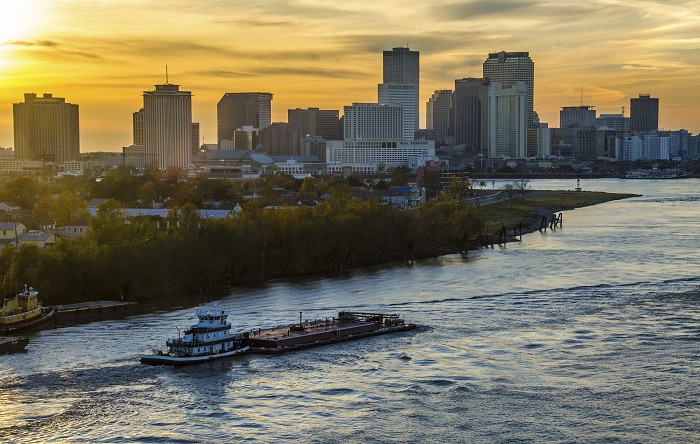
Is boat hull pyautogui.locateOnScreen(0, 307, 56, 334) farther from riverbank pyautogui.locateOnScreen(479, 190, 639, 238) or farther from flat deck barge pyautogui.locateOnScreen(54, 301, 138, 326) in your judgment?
riverbank pyautogui.locateOnScreen(479, 190, 639, 238)

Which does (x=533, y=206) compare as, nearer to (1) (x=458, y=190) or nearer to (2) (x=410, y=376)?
(1) (x=458, y=190)

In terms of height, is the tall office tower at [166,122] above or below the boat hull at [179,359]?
above

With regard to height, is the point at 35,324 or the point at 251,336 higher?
the point at 35,324

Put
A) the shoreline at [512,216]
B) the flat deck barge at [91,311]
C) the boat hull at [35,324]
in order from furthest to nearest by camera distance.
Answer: the shoreline at [512,216] → the flat deck barge at [91,311] → the boat hull at [35,324]

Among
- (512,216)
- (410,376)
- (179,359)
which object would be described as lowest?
(410,376)

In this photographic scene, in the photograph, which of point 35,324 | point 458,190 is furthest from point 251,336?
point 458,190

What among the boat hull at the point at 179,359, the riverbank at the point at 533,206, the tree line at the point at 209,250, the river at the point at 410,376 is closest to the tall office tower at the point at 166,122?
the riverbank at the point at 533,206

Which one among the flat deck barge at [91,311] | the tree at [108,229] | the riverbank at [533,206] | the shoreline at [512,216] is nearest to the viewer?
the flat deck barge at [91,311]

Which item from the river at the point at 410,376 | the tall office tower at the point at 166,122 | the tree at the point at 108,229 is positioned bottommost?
the river at the point at 410,376

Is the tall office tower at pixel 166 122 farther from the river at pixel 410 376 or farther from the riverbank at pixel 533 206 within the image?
the river at pixel 410 376
